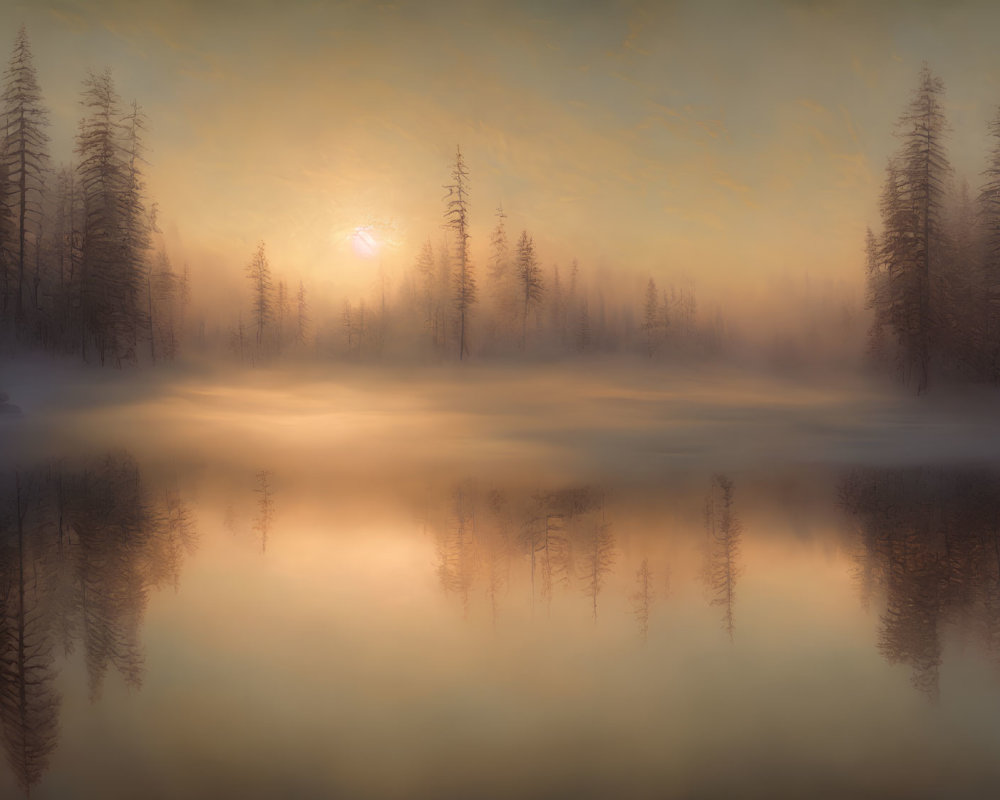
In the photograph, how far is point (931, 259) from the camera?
9836 millimetres

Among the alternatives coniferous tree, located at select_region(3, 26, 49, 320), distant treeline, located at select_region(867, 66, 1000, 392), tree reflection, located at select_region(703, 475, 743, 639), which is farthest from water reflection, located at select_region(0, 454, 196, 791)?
distant treeline, located at select_region(867, 66, 1000, 392)

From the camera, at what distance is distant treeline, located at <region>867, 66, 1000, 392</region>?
9.61 meters

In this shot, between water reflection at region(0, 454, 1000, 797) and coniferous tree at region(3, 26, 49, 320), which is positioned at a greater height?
coniferous tree at region(3, 26, 49, 320)

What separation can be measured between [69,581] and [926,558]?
4.71 metres

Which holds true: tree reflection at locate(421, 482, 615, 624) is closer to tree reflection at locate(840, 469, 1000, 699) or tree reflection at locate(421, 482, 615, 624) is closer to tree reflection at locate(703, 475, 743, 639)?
tree reflection at locate(703, 475, 743, 639)

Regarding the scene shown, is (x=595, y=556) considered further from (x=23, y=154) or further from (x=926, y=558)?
(x=23, y=154)


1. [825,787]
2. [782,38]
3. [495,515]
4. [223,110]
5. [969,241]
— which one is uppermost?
[782,38]

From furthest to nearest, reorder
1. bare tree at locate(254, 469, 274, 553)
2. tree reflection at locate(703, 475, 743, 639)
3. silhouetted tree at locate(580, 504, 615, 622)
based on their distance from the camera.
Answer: bare tree at locate(254, 469, 274, 553), silhouetted tree at locate(580, 504, 615, 622), tree reflection at locate(703, 475, 743, 639)

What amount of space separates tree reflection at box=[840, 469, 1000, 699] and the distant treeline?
3.69 m

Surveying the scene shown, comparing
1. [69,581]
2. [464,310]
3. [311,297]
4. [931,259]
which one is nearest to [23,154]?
[311,297]

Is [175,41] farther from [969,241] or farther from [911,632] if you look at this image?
[969,241]

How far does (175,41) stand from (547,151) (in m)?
5.19

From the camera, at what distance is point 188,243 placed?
9984 millimetres

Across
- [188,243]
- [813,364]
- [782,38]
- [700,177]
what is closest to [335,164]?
[188,243]
